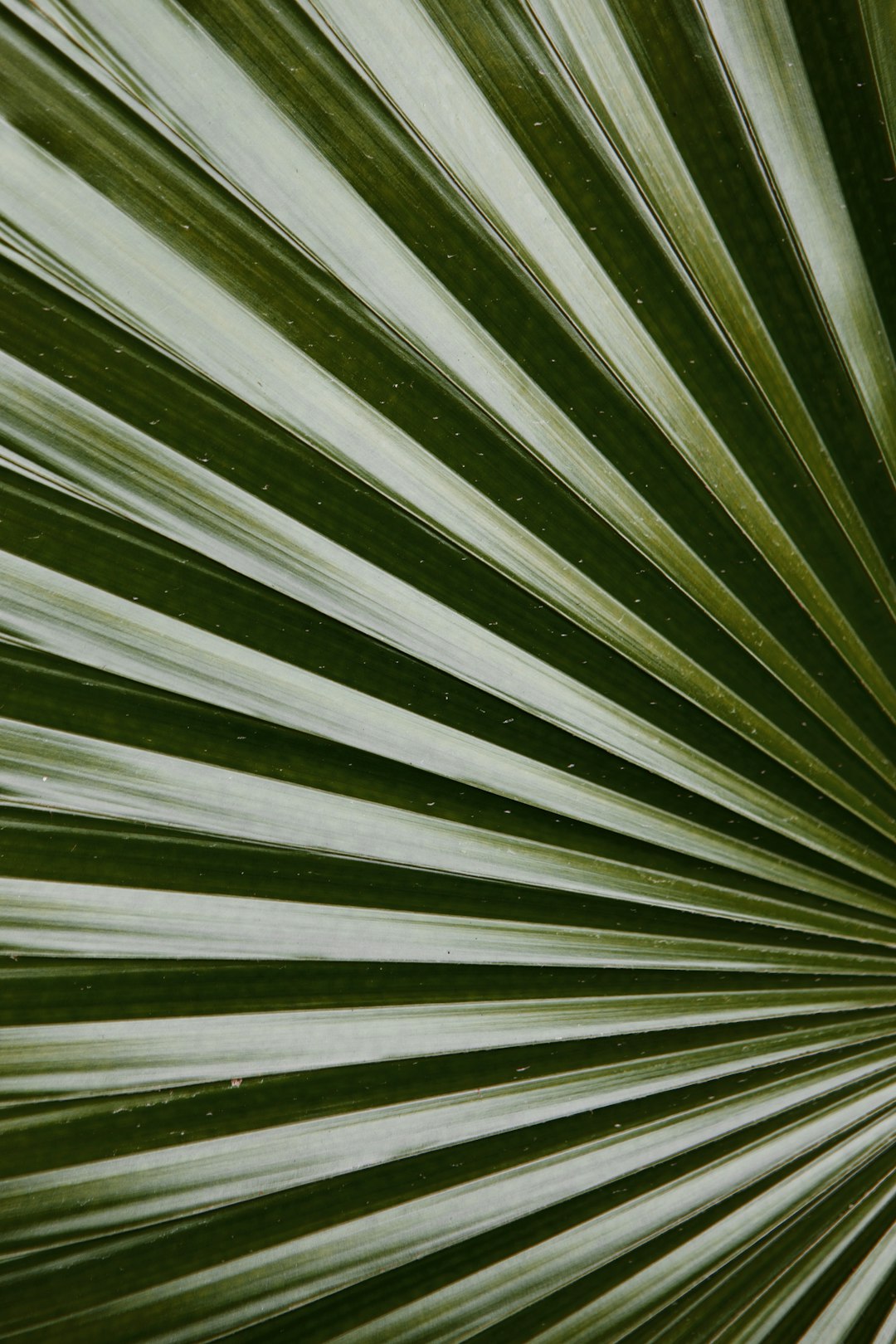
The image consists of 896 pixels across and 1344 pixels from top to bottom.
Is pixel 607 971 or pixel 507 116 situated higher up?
A: pixel 507 116

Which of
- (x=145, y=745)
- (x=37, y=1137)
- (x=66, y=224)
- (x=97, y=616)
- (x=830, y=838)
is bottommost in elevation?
(x=37, y=1137)

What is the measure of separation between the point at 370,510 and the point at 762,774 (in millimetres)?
484

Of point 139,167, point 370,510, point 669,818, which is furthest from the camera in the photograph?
point 669,818

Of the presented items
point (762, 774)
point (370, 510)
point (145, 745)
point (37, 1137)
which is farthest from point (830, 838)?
point (37, 1137)

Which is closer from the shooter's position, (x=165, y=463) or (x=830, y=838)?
(x=165, y=463)

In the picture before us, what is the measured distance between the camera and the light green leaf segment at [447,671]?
0.61 meters

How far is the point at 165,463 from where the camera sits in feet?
2.19

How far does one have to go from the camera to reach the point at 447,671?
0.74 metres

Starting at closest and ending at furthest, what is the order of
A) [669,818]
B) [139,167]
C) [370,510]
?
[139,167] < [370,510] < [669,818]

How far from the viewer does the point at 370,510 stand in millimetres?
698

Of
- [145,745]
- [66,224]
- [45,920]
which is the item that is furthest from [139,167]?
[45,920]

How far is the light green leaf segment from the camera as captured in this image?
0.61 meters

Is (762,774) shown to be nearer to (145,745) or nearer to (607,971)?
(607,971)

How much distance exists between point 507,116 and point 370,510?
327 mm
